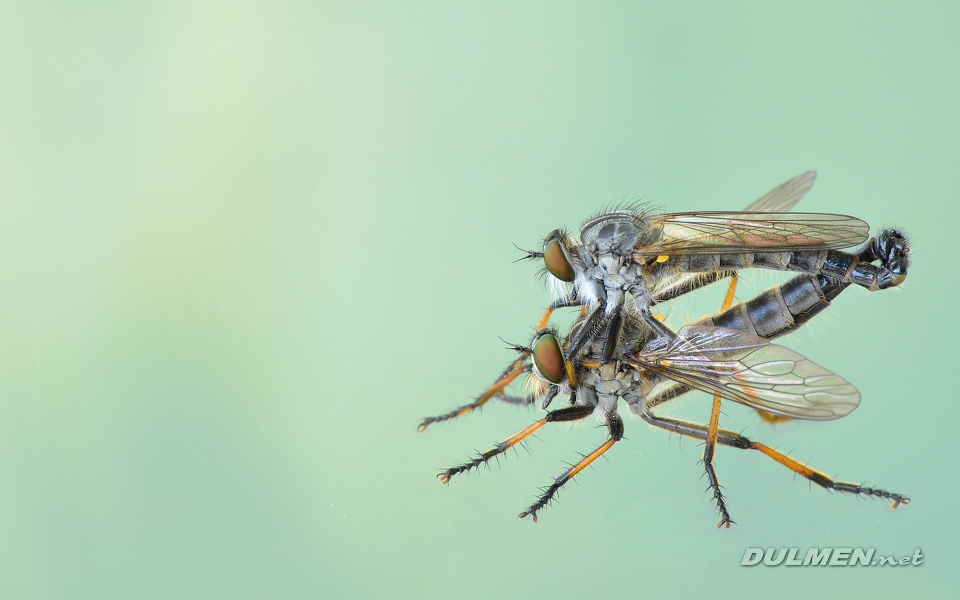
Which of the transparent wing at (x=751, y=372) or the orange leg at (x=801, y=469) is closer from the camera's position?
the transparent wing at (x=751, y=372)

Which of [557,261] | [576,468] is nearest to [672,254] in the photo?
[557,261]

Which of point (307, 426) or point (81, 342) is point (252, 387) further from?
point (81, 342)

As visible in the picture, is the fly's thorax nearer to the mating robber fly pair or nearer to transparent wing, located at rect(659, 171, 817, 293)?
the mating robber fly pair

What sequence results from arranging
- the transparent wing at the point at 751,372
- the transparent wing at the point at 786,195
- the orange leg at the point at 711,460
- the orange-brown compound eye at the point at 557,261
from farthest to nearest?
the transparent wing at the point at 786,195
the orange-brown compound eye at the point at 557,261
the orange leg at the point at 711,460
the transparent wing at the point at 751,372

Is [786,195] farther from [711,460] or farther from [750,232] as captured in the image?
[711,460]

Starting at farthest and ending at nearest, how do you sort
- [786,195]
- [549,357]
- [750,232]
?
[786,195] < [750,232] < [549,357]

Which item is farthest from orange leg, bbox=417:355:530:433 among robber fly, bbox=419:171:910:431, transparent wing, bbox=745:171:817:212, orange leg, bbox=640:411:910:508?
transparent wing, bbox=745:171:817:212

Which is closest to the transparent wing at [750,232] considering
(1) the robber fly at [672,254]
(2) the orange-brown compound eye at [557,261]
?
(1) the robber fly at [672,254]

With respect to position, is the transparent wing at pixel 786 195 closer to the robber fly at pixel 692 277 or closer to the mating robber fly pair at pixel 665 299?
the robber fly at pixel 692 277

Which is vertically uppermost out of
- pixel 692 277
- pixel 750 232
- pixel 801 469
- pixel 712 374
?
pixel 750 232

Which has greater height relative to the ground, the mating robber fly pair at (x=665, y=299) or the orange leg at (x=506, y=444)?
the mating robber fly pair at (x=665, y=299)
